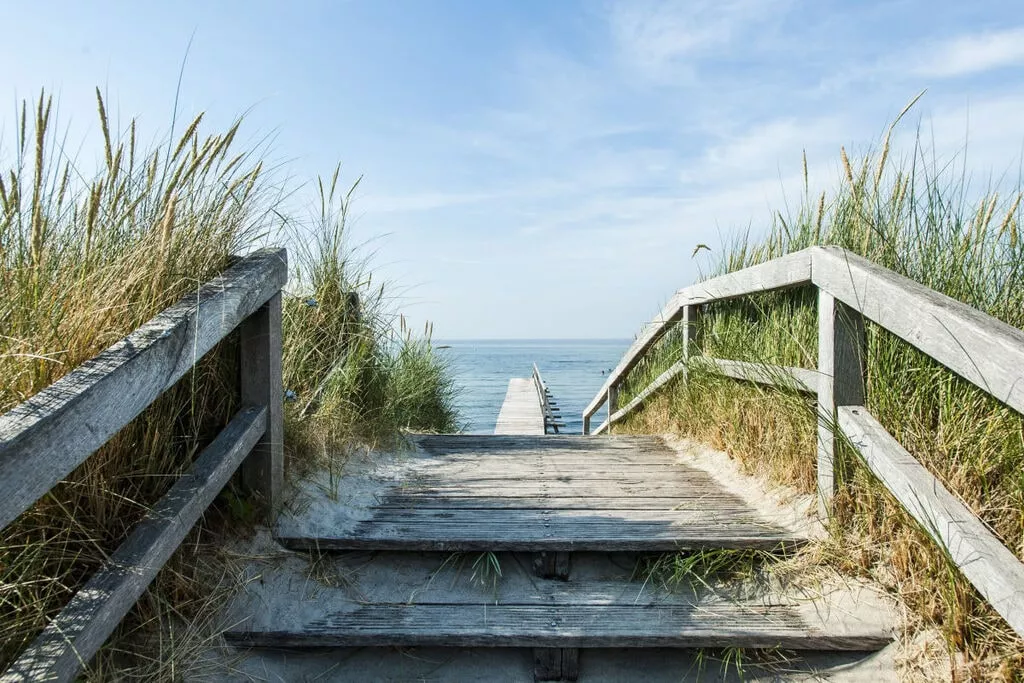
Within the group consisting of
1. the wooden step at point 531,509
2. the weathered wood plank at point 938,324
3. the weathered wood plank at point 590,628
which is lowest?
the weathered wood plank at point 590,628

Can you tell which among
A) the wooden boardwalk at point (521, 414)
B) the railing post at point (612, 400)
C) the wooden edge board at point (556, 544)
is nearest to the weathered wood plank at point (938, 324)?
the wooden edge board at point (556, 544)

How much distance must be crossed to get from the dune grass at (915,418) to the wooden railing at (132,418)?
200 cm

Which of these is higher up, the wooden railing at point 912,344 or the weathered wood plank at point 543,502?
the wooden railing at point 912,344

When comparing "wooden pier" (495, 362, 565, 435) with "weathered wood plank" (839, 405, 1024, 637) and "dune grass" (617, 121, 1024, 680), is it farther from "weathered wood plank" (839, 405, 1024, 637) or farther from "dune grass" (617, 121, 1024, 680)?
"weathered wood plank" (839, 405, 1024, 637)

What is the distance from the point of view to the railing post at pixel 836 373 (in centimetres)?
251

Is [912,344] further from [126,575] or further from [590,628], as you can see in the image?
[126,575]

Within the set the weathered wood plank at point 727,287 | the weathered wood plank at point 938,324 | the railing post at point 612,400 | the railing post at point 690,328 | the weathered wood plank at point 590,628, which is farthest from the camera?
the railing post at point 612,400

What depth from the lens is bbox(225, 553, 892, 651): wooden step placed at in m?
2.23

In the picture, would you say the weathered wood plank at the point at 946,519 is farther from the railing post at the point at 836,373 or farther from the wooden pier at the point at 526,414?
the wooden pier at the point at 526,414

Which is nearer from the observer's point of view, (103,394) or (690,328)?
(103,394)

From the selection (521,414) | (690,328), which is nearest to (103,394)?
(690,328)

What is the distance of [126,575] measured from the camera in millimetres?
1728

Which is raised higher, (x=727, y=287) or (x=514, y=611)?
(x=727, y=287)

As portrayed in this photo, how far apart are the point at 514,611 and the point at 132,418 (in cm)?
134
